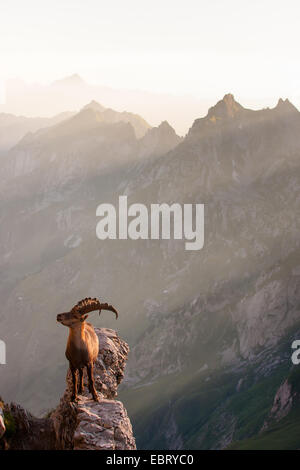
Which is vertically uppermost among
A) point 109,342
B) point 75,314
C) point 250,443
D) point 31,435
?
point 75,314

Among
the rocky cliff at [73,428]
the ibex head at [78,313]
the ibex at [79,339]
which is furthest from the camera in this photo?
the ibex at [79,339]

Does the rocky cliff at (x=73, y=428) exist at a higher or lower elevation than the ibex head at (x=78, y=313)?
→ lower

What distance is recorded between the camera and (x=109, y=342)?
3819 centimetres

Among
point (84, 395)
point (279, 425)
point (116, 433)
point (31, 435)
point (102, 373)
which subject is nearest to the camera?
point (116, 433)

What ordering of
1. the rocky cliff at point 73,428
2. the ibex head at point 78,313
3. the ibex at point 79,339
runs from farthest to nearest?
the ibex at point 79,339 → the ibex head at point 78,313 → the rocky cliff at point 73,428

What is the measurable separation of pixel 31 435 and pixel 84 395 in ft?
12.5

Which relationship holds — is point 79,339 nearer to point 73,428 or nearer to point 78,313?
point 78,313

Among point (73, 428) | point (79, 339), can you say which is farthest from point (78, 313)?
point (73, 428)

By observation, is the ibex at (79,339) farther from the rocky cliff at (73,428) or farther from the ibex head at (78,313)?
the rocky cliff at (73,428)

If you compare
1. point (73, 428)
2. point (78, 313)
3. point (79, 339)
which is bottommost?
point (73, 428)

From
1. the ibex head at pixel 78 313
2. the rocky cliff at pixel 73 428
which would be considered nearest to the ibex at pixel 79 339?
the ibex head at pixel 78 313
